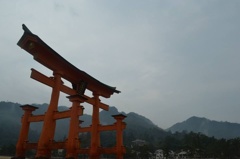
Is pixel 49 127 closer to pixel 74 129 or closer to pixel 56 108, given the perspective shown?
pixel 56 108

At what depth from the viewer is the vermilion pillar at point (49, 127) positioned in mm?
12953

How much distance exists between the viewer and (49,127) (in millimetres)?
13578

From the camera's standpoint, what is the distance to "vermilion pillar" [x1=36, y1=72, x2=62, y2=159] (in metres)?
13.0

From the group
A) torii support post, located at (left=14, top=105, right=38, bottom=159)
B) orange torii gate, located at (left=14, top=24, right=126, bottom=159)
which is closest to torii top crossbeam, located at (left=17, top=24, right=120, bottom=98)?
orange torii gate, located at (left=14, top=24, right=126, bottom=159)

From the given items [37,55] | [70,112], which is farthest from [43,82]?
[70,112]

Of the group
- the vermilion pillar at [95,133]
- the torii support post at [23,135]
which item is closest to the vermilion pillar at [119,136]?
the vermilion pillar at [95,133]

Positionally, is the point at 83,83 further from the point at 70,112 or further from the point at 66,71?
the point at 70,112

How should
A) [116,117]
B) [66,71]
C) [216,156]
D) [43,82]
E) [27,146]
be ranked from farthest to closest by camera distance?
→ [216,156], [116,117], [66,71], [27,146], [43,82]

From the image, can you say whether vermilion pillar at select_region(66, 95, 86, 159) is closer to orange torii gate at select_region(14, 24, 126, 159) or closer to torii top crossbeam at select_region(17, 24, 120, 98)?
orange torii gate at select_region(14, 24, 126, 159)

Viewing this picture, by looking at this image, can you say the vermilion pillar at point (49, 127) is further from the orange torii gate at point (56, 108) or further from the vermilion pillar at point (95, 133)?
the vermilion pillar at point (95, 133)

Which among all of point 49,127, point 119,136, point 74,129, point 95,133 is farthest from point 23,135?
point 119,136

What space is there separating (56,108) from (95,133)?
493 centimetres

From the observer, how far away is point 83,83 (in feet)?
55.8

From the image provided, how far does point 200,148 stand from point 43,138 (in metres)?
59.9
